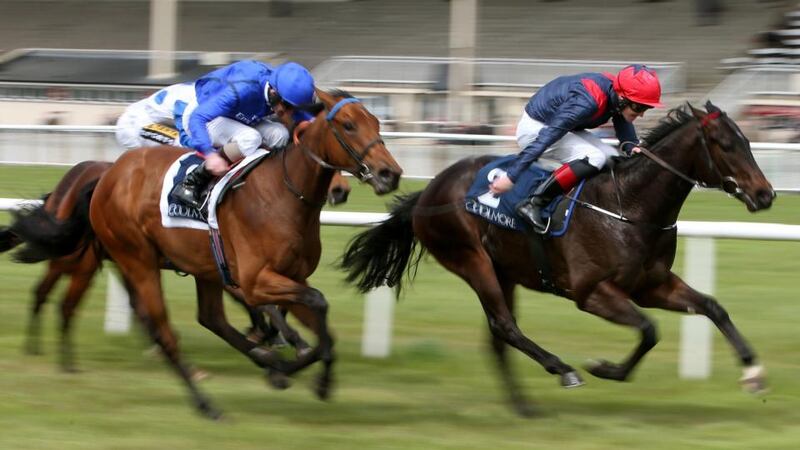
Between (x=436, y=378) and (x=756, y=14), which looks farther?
(x=756, y=14)

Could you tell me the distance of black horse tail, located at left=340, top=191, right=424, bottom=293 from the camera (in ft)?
20.4

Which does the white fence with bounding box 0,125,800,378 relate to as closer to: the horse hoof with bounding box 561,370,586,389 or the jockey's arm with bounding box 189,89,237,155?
the horse hoof with bounding box 561,370,586,389

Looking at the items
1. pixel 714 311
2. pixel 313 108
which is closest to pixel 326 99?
pixel 313 108

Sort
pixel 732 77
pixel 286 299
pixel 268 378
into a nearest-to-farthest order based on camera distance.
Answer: pixel 286 299, pixel 268 378, pixel 732 77

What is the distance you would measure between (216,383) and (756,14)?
55.6 ft

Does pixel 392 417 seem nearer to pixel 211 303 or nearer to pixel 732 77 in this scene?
pixel 211 303

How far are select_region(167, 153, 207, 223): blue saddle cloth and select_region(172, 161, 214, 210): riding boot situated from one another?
51 millimetres

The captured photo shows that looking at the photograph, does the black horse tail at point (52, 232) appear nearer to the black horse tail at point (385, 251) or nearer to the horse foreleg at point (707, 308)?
A: the black horse tail at point (385, 251)

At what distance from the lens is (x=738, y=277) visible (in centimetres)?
861

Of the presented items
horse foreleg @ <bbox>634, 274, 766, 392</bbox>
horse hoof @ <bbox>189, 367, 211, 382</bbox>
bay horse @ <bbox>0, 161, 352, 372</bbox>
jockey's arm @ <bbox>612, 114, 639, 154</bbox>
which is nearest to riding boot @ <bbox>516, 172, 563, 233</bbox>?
jockey's arm @ <bbox>612, 114, 639, 154</bbox>

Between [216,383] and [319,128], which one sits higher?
[319,128]

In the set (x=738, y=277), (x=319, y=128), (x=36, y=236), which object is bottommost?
A: (x=738, y=277)

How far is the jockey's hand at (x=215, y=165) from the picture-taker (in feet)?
17.7

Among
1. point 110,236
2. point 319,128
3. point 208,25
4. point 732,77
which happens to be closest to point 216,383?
point 110,236
